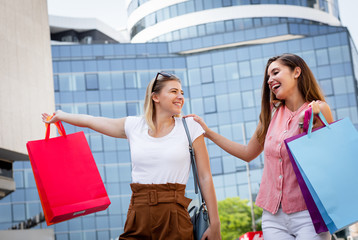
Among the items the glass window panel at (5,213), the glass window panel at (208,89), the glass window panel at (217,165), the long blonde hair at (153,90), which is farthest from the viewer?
the glass window panel at (208,89)

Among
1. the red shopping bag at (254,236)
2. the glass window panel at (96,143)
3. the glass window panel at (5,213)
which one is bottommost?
the glass window panel at (5,213)

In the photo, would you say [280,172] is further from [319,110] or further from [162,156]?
[162,156]

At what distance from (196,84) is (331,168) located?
51.7 metres

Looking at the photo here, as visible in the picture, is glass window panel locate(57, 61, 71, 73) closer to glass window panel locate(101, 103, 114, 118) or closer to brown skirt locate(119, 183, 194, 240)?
glass window panel locate(101, 103, 114, 118)

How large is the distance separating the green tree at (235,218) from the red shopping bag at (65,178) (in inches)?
1694

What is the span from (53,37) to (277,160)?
67.9 metres

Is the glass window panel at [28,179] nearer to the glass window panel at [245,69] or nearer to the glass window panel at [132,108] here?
the glass window panel at [132,108]

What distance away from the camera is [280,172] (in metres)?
4.05

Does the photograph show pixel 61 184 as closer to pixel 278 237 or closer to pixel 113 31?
pixel 278 237

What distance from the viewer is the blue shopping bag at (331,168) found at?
3.74 meters

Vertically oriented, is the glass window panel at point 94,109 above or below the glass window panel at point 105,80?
below

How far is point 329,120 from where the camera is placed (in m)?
4.00

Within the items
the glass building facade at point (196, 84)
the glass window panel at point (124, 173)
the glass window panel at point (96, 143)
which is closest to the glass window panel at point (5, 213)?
the glass building facade at point (196, 84)

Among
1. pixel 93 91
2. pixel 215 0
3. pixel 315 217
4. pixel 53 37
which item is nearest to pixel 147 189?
pixel 315 217
